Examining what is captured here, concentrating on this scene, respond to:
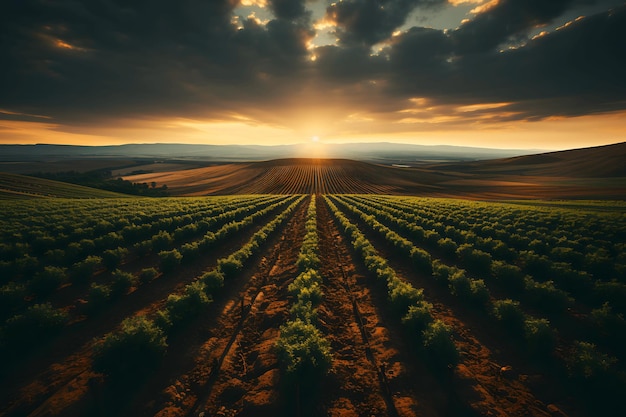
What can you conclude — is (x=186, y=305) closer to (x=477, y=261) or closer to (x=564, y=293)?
(x=477, y=261)

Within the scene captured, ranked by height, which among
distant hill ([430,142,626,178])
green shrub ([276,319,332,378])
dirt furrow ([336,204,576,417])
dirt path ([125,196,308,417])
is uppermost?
distant hill ([430,142,626,178])

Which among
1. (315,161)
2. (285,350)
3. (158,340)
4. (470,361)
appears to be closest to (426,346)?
(470,361)

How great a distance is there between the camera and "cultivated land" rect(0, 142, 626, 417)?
664 centimetres

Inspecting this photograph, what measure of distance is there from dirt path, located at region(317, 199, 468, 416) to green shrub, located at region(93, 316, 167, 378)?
531 centimetres

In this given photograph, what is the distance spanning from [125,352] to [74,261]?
41.0ft

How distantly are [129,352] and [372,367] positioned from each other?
290 inches

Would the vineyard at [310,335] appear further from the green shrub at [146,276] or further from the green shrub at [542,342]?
the green shrub at [146,276]

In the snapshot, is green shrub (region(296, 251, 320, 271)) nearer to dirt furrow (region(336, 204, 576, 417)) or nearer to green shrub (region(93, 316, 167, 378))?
dirt furrow (region(336, 204, 576, 417))

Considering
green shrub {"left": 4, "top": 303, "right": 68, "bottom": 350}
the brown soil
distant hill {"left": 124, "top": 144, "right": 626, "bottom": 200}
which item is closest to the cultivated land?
green shrub {"left": 4, "top": 303, "right": 68, "bottom": 350}

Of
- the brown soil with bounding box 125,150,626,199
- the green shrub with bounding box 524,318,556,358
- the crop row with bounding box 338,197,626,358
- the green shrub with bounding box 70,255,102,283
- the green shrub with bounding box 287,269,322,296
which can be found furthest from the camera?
the brown soil with bounding box 125,150,626,199

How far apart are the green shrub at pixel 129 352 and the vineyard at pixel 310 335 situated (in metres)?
0.03

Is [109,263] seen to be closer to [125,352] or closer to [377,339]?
[125,352]

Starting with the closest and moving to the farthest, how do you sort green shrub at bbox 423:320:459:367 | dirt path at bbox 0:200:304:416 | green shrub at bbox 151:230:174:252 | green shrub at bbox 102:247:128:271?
1. dirt path at bbox 0:200:304:416
2. green shrub at bbox 423:320:459:367
3. green shrub at bbox 102:247:128:271
4. green shrub at bbox 151:230:174:252

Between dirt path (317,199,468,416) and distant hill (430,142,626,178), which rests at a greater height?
distant hill (430,142,626,178)
